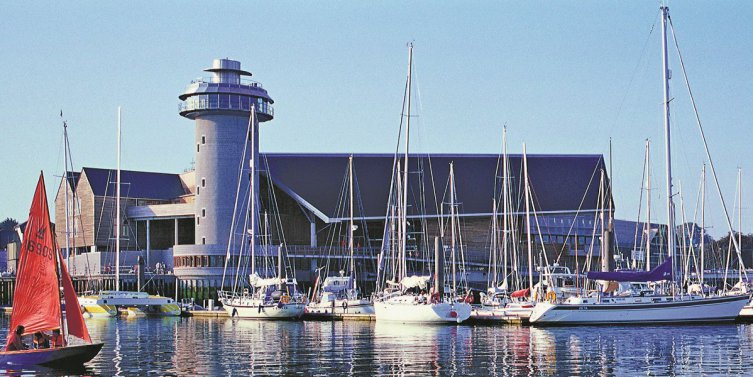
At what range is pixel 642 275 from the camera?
56594mm

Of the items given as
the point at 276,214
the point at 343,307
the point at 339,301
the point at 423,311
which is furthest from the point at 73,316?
the point at 276,214

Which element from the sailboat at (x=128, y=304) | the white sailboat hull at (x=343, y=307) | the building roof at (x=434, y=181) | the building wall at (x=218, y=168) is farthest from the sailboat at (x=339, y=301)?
the building wall at (x=218, y=168)

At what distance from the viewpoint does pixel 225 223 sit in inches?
3659

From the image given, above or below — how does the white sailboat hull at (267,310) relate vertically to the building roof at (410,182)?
below

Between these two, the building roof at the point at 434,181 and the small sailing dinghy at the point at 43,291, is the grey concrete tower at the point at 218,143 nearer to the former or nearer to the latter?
the building roof at the point at 434,181

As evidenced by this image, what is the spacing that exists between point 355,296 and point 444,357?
3319cm

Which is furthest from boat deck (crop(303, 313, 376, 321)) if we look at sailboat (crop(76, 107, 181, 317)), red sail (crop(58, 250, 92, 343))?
red sail (crop(58, 250, 92, 343))

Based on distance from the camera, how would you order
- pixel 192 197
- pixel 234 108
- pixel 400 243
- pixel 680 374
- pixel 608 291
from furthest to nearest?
pixel 192 197
pixel 234 108
pixel 400 243
pixel 608 291
pixel 680 374

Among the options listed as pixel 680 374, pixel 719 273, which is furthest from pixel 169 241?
pixel 680 374

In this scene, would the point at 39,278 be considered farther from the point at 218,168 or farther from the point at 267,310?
the point at 218,168

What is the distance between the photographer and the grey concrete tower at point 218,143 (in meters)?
91.3

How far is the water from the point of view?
34.8m

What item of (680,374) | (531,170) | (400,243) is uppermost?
(531,170)

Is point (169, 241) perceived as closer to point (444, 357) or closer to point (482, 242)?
point (482, 242)
